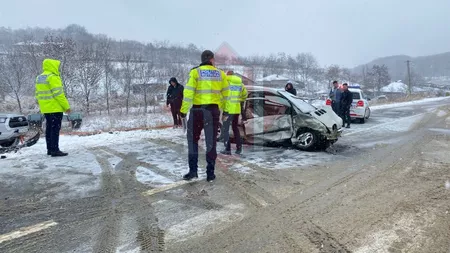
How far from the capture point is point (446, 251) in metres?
2.78

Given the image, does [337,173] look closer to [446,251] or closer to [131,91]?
[446,251]

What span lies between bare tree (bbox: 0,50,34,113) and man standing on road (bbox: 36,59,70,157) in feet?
97.3

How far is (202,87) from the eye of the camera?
15.5ft

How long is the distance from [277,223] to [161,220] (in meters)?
1.26

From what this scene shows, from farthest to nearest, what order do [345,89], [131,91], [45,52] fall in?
[131,91]
[45,52]
[345,89]

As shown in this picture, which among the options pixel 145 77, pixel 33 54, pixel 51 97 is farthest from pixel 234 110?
pixel 145 77

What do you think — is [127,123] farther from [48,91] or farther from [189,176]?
[189,176]

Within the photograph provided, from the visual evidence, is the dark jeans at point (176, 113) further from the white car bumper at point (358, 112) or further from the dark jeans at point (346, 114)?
the white car bumper at point (358, 112)

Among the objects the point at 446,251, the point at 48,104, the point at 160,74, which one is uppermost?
the point at 160,74

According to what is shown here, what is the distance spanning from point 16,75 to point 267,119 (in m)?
33.8

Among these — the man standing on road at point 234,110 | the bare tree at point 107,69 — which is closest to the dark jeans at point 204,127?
the man standing on road at point 234,110

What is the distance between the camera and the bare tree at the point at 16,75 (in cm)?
3197

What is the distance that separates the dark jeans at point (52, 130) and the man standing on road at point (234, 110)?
137 inches

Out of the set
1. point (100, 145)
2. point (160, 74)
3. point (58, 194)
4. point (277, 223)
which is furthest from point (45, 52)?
point (277, 223)
